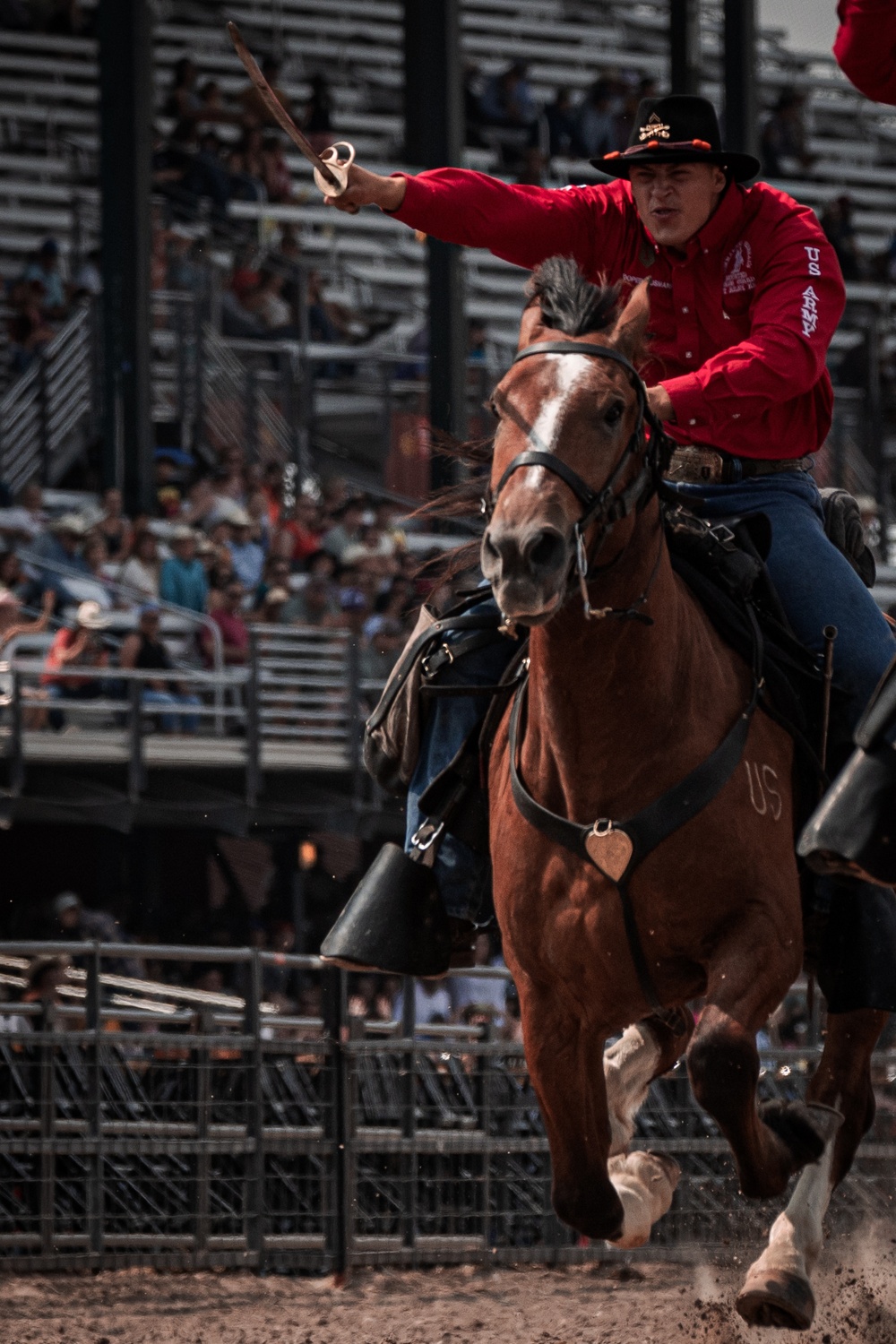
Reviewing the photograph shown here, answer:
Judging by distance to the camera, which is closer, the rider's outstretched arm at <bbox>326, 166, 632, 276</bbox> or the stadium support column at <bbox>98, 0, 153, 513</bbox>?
the rider's outstretched arm at <bbox>326, 166, 632, 276</bbox>

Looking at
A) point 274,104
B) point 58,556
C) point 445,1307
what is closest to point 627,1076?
point 274,104

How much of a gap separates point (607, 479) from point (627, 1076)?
2238 mm

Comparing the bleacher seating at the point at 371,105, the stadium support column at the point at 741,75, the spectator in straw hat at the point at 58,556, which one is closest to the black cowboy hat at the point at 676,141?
the spectator in straw hat at the point at 58,556

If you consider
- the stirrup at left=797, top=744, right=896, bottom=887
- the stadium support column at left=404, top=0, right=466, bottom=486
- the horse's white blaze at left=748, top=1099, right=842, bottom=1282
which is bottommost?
the horse's white blaze at left=748, top=1099, right=842, bottom=1282

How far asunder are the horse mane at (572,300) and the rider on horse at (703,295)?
0.74 metres

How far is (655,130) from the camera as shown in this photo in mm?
5996

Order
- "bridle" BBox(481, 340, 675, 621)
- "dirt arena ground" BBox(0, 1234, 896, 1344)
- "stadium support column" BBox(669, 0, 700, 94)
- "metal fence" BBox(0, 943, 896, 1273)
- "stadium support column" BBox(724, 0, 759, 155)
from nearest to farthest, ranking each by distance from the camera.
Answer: "bridle" BBox(481, 340, 675, 621) < "dirt arena ground" BBox(0, 1234, 896, 1344) < "metal fence" BBox(0, 943, 896, 1273) < "stadium support column" BBox(669, 0, 700, 94) < "stadium support column" BBox(724, 0, 759, 155)

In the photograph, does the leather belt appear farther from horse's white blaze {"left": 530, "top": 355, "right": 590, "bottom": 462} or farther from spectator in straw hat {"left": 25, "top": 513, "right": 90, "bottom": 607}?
spectator in straw hat {"left": 25, "top": 513, "right": 90, "bottom": 607}

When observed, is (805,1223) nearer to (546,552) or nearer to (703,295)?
(546,552)

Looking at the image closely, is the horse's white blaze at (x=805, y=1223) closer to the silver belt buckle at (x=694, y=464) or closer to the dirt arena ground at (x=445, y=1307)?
the dirt arena ground at (x=445, y=1307)

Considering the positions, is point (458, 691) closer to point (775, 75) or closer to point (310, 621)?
point (310, 621)

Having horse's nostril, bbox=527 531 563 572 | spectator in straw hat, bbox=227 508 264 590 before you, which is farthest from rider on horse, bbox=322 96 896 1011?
spectator in straw hat, bbox=227 508 264 590

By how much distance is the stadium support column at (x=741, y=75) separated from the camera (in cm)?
2309

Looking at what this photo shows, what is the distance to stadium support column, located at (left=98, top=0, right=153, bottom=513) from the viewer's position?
17.8 metres
